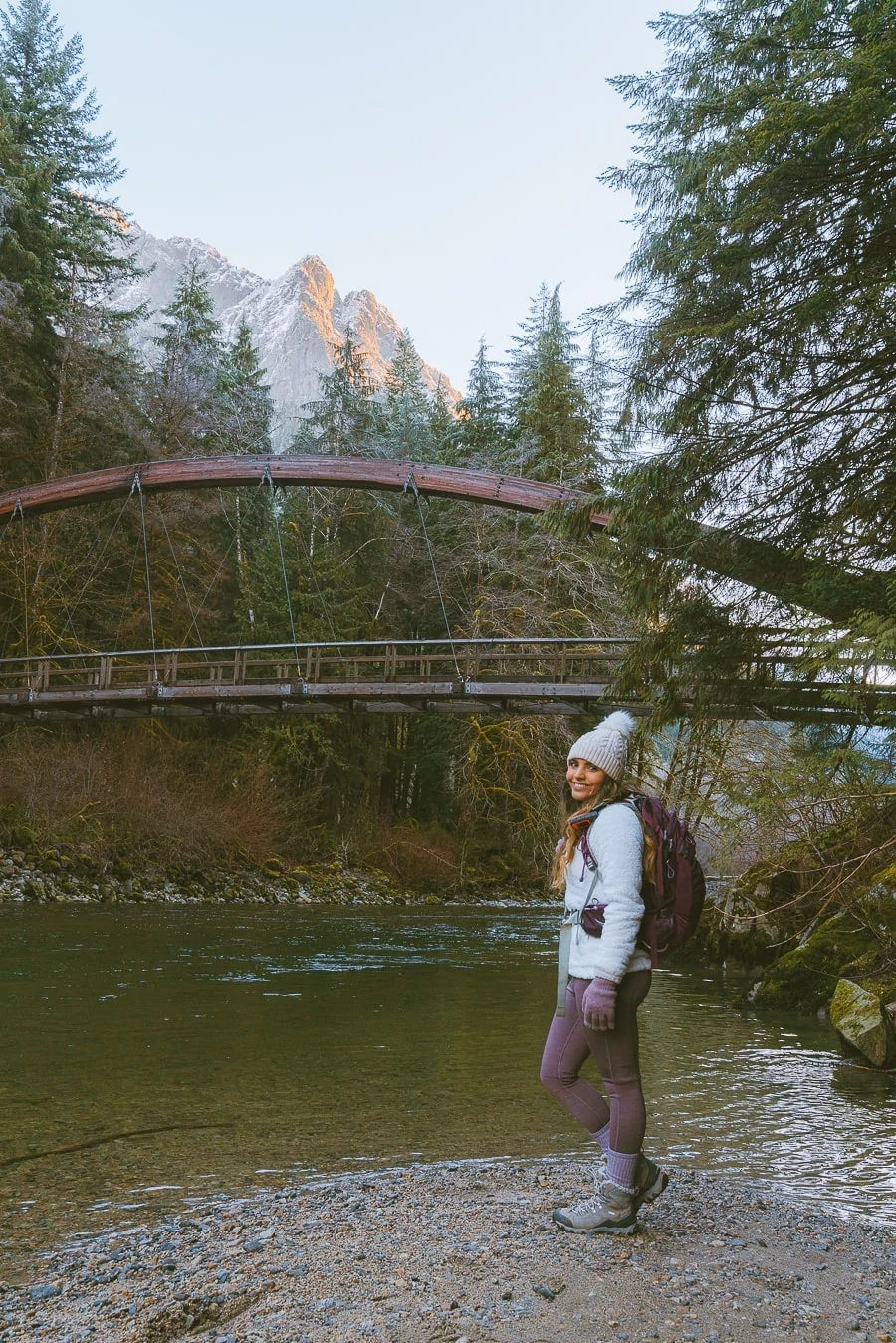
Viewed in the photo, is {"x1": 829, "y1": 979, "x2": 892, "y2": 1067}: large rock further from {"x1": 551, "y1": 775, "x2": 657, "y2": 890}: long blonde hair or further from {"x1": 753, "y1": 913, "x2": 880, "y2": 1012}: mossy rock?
{"x1": 551, "y1": 775, "x2": 657, "y2": 890}: long blonde hair

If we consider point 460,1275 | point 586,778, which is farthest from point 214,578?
point 460,1275

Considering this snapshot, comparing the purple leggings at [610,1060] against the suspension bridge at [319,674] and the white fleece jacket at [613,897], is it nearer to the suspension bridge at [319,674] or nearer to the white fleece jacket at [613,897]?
the white fleece jacket at [613,897]

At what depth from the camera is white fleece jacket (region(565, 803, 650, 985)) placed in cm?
279

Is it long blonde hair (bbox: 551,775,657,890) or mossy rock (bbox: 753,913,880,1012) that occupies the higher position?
long blonde hair (bbox: 551,775,657,890)

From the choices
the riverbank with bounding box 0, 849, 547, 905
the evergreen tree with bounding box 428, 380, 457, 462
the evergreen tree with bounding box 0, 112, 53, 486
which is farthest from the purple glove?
the evergreen tree with bounding box 428, 380, 457, 462

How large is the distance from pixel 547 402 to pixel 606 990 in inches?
924

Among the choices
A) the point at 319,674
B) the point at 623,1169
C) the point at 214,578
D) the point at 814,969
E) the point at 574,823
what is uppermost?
the point at 214,578

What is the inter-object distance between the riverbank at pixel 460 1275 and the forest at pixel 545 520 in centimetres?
244

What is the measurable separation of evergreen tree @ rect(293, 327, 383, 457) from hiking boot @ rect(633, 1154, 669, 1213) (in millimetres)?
23490

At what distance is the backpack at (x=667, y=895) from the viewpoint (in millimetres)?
2861

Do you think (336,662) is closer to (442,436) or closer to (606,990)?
(606,990)

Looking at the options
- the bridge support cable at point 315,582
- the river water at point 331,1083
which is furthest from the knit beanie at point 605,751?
the bridge support cable at point 315,582

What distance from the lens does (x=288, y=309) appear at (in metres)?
167

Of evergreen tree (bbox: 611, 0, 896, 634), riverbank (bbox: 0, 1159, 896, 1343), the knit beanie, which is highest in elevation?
evergreen tree (bbox: 611, 0, 896, 634)
